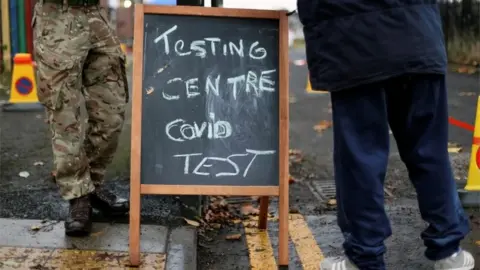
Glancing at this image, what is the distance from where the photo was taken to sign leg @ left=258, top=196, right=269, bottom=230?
403 cm

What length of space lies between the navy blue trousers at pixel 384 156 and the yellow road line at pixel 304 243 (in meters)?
0.68

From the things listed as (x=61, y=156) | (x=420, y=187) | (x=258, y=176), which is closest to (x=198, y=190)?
(x=258, y=176)

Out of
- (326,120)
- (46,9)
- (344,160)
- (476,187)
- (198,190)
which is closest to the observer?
(344,160)

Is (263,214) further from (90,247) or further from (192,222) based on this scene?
(90,247)

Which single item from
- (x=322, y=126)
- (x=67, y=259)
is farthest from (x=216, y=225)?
(x=322, y=126)

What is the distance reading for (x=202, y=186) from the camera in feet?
11.5

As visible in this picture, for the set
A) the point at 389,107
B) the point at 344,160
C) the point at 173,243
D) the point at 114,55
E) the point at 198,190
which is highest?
the point at 114,55

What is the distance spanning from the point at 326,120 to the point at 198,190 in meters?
4.94

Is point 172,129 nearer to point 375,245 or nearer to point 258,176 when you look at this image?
point 258,176

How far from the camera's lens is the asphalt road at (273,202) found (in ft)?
12.7

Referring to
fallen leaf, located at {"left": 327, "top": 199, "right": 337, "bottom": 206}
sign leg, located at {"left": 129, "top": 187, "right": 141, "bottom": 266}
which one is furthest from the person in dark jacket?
fallen leaf, located at {"left": 327, "top": 199, "right": 337, "bottom": 206}

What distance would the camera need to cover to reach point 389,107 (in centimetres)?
305

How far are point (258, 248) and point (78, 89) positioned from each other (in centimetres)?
135

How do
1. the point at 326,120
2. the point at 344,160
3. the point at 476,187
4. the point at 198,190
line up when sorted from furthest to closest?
the point at 326,120
the point at 476,187
the point at 198,190
the point at 344,160
